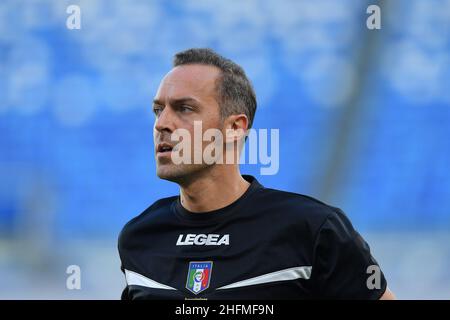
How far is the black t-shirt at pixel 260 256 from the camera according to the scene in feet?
5.55

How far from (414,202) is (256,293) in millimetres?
1889

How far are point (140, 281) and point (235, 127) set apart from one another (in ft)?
1.74

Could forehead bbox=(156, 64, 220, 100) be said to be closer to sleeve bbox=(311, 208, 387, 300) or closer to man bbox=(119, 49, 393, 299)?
man bbox=(119, 49, 393, 299)

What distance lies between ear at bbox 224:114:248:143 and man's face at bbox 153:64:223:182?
41mm

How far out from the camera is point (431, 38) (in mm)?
3504

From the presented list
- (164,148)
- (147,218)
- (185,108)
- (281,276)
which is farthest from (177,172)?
(281,276)

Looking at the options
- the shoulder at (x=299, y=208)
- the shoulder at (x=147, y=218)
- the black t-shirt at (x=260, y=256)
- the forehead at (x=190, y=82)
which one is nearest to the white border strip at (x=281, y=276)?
the black t-shirt at (x=260, y=256)

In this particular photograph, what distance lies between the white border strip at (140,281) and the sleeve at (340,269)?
409 mm

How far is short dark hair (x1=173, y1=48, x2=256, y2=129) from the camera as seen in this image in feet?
6.31

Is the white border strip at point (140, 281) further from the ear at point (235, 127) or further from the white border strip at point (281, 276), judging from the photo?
the ear at point (235, 127)

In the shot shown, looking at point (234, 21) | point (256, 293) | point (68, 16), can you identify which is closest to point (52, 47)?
point (68, 16)

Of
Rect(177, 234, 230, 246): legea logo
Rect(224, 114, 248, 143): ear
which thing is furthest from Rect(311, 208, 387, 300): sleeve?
Rect(224, 114, 248, 143): ear

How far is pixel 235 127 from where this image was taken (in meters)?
1.95

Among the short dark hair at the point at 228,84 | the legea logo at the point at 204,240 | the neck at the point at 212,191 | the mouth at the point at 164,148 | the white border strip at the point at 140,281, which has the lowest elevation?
the white border strip at the point at 140,281
